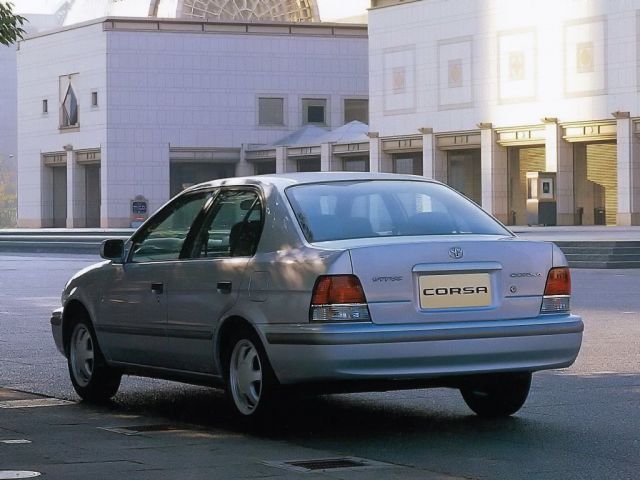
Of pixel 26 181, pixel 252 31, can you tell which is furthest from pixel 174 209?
pixel 26 181

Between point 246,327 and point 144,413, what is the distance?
1.45 meters

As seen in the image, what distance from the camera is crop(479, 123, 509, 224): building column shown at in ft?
232

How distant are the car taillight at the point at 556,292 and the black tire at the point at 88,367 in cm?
322

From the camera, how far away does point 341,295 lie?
28.6 feet

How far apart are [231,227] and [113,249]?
52.4 inches

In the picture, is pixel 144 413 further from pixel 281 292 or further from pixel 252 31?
pixel 252 31

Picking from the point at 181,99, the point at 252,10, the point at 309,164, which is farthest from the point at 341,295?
the point at 252,10

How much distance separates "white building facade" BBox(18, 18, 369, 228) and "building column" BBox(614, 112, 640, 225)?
24982 mm

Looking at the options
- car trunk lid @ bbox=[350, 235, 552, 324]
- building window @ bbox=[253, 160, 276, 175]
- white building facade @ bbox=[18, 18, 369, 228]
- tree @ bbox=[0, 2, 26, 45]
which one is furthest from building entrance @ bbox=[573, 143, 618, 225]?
car trunk lid @ bbox=[350, 235, 552, 324]

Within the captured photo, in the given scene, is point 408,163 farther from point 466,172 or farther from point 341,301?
point 341,301

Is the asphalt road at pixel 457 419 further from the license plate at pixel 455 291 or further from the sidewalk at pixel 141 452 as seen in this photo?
the license plate at pixel 455 291

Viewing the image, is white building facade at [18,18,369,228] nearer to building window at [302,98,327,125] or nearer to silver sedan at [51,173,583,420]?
building window at [302,98,327,125]

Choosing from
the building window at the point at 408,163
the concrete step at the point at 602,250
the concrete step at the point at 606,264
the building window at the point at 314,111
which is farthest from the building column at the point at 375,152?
the concrete step at the point at 606,264

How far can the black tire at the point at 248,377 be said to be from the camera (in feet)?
29.6
